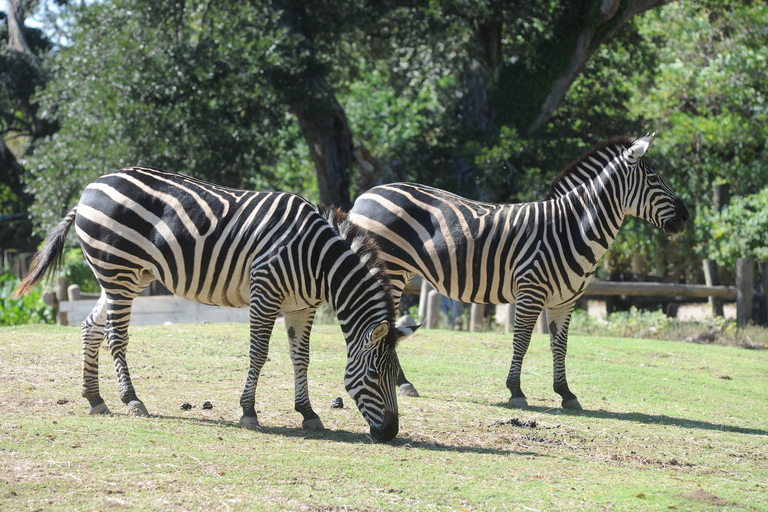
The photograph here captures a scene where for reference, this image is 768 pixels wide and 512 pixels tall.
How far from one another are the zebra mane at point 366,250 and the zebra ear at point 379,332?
8 centimetres

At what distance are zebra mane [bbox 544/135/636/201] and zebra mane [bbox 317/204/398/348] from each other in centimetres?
276

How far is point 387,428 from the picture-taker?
17.0ft

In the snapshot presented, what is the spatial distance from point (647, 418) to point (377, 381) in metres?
3.08

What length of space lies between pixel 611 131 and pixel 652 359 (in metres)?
9.64

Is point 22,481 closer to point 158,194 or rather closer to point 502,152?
point 158,194

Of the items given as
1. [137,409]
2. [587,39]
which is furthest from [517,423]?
[587,39]

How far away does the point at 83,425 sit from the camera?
531 cm

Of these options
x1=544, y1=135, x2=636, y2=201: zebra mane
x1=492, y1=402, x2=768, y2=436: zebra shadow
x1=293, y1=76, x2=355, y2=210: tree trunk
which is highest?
x1=293, y1=76, x2=355, y2=210: tree trunk

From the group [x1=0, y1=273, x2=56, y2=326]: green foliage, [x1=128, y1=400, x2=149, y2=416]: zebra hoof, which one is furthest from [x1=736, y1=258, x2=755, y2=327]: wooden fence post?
[x1=0, y1=273, x2=56, y2=326]: green foliage

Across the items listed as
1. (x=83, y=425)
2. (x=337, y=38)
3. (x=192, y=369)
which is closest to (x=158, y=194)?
(x=83, y=425)

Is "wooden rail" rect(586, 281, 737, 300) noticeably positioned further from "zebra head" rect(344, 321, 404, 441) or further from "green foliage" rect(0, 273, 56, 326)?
"green foliage" rect(0, 273, 56, 326)

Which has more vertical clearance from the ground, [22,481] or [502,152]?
[502,152]

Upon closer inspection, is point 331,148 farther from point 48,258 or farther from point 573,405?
point 573,405

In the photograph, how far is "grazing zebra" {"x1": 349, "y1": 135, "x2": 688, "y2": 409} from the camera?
23.0 ft
